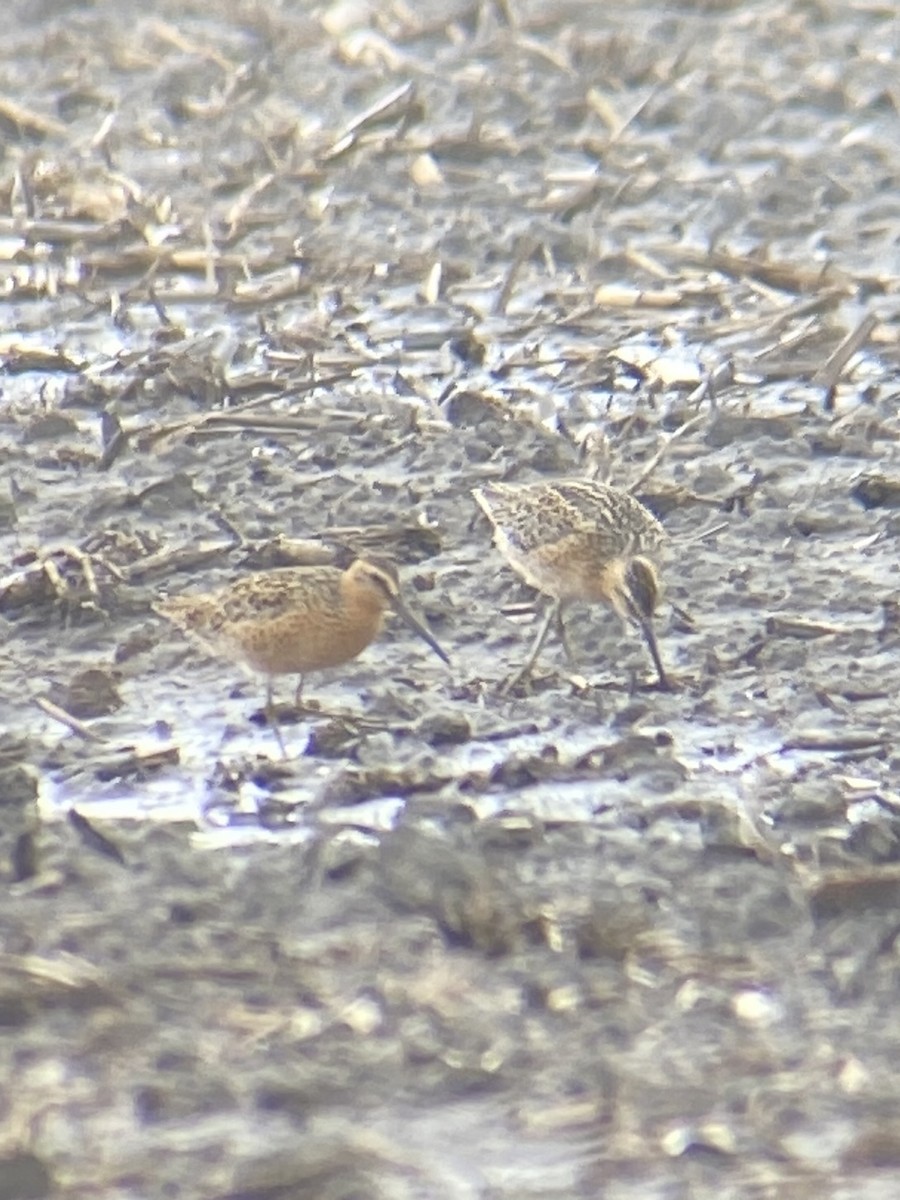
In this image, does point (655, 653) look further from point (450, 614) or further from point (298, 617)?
point (298, 617)

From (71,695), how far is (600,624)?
171cm

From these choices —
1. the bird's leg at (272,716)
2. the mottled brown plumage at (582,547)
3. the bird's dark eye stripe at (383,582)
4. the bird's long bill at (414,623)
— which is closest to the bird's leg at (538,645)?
the mottled brown plumage at (582,547)

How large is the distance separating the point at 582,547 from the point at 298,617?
3.27 feet

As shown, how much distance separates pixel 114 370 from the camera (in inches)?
431

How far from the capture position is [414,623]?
8.19m

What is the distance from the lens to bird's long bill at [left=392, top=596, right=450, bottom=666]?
8141 millimetres

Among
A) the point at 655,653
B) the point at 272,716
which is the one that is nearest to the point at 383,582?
the point at 272,716

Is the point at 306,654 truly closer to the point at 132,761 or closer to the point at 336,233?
the point at 132,761

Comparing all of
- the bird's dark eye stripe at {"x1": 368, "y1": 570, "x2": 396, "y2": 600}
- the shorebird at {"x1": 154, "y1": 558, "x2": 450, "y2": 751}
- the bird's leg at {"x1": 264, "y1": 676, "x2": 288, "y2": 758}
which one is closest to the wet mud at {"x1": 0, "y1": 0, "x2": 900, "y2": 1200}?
the bird's leg at {"x1": 264, "y1": 676, "x2": 288, "y2": 758}

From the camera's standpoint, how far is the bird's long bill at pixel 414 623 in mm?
8141

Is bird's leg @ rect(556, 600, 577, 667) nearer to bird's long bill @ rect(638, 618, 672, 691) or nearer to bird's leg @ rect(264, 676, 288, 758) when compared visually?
bird's long bill @ rect(638, 618, 672, 691)

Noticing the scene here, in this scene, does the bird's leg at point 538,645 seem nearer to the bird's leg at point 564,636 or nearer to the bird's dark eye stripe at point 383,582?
the bird's leg at point 564,636

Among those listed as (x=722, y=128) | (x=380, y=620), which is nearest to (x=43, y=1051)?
(x=380, y=620)

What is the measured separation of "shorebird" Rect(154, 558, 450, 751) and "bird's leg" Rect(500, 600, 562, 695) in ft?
0.94
